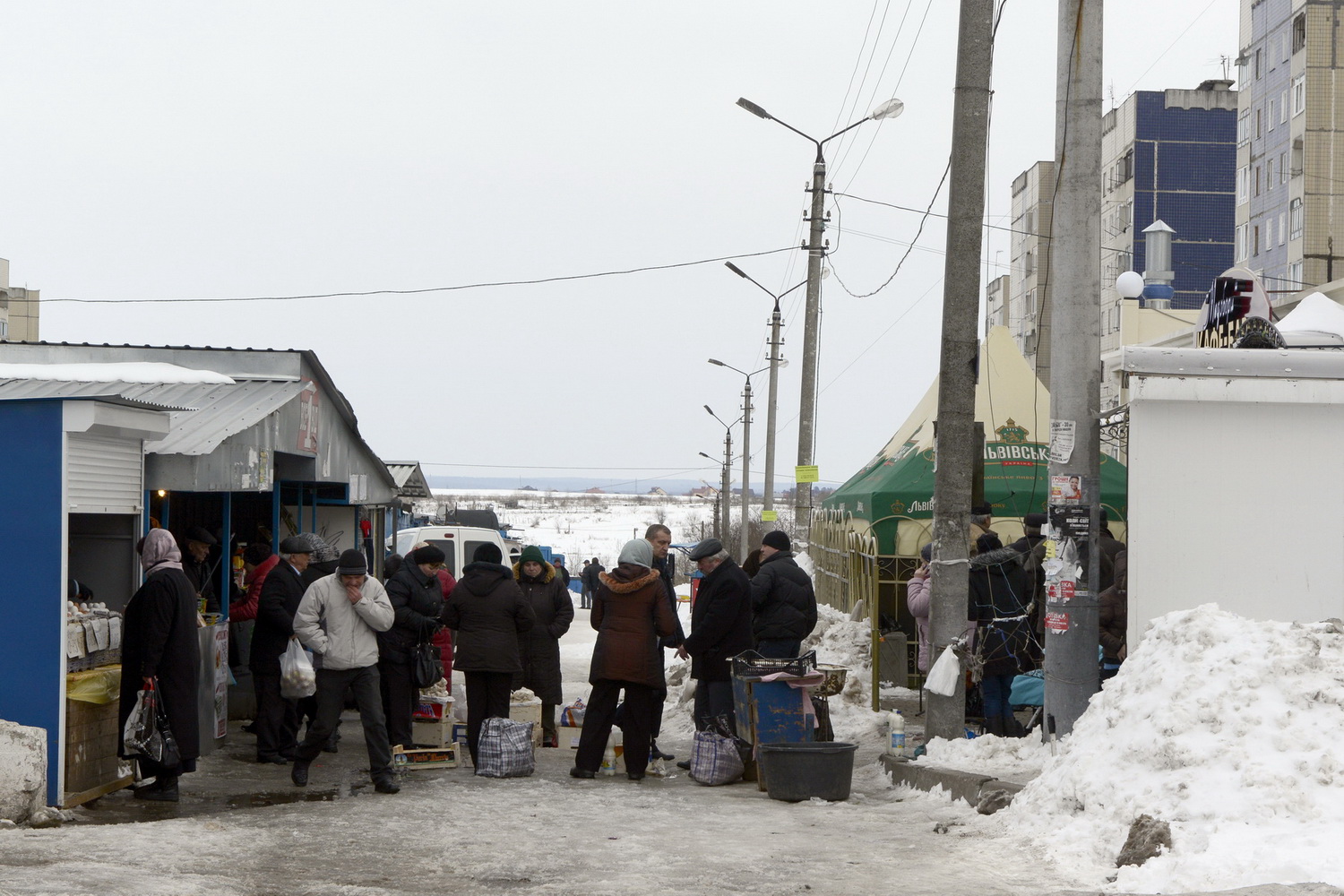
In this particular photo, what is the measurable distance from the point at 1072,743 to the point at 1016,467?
32.8ft

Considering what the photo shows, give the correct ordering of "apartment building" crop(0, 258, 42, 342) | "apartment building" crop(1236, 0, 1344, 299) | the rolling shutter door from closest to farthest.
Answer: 1. the rolling shutter door
2. "apartment building" crop(1236, 0, 1344, 299)
3. "apartment building" crop(0, 258, 42, 342)

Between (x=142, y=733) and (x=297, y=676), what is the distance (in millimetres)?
1238

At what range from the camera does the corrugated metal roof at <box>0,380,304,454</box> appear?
9.82 meters

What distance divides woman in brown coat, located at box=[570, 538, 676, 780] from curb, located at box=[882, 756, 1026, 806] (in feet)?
6.16

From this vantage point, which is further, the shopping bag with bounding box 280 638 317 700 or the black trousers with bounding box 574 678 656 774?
the black trousers with bounding box 574 678 656 774

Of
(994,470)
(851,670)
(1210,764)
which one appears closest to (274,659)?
(851,670)

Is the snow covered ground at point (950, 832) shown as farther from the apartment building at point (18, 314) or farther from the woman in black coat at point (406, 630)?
the apartment building at point (18, 314)

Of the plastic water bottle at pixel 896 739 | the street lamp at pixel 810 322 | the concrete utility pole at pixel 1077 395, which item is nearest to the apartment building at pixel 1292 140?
the street lamp at pixel 810 322

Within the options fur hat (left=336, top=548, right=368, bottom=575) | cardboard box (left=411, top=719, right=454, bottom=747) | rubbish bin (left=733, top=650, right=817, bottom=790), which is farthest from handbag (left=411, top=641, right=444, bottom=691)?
rubbish bin (left=733, top=650, right=817, bottom=790)

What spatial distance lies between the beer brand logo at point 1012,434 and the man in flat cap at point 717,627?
779cm

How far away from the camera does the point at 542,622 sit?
482 inches

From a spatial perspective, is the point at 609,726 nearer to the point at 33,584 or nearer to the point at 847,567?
the point at 33,584

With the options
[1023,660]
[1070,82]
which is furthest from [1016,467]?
[1070,82]

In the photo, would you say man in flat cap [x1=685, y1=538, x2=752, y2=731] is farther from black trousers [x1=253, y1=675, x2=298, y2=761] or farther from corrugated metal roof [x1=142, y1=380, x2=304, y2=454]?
corrugated metal roof [x1=142, y1=380, x2=304, y2=454]
